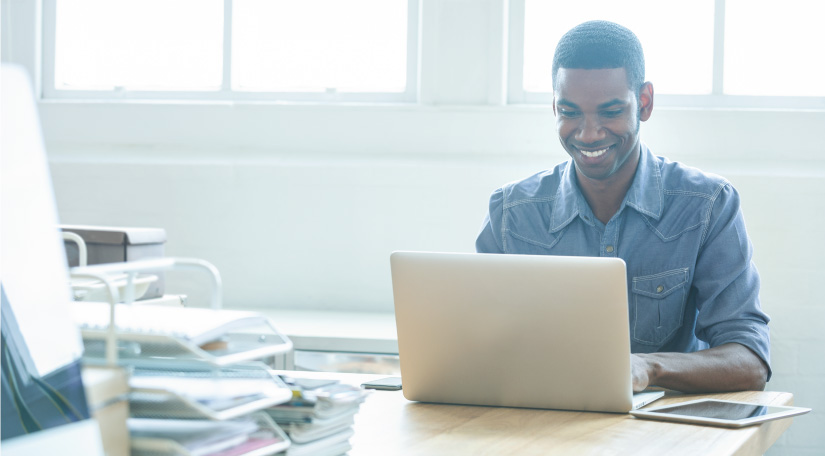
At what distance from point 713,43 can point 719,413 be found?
87.0 inches

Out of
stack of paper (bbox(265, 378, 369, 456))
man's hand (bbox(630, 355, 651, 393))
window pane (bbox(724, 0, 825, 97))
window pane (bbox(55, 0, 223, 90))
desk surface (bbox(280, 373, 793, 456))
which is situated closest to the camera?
stack of paper (bbox(265, 378, 369, 456))

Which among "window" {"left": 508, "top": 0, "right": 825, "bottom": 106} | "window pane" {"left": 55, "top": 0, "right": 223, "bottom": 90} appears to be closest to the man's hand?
"window" {"left": 508, "top": 0, "right": 825, "bottom": 106}

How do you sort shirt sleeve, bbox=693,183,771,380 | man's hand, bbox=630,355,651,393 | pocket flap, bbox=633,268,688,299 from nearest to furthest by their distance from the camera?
man's hand, bbox=630,355,651,393 < shirt sleeve, bbox=693,183,771,380 < pocket flap, bbox=633,268,688,299

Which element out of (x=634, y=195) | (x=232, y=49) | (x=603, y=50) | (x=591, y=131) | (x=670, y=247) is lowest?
(x=670, y=247)

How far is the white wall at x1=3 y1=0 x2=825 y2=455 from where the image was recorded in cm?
292

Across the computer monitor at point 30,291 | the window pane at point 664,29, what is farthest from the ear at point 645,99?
the computer monitor at point 30,291

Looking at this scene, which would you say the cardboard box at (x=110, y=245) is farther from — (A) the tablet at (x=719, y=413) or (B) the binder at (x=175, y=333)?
(B) the binder at (x=175, y=333)

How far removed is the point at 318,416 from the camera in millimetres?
916

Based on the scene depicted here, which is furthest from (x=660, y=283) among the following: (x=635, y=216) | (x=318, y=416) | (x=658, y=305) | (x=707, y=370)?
(x=318, y=416)

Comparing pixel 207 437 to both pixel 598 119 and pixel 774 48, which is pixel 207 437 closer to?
pixel 598 119

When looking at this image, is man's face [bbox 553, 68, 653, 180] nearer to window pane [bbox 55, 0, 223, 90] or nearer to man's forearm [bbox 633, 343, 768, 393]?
man's forearm [bbox 633, 343, 768, 393]

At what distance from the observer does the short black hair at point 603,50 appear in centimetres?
184

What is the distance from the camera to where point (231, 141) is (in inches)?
134

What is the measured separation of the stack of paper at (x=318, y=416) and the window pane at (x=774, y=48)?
2.65 m
